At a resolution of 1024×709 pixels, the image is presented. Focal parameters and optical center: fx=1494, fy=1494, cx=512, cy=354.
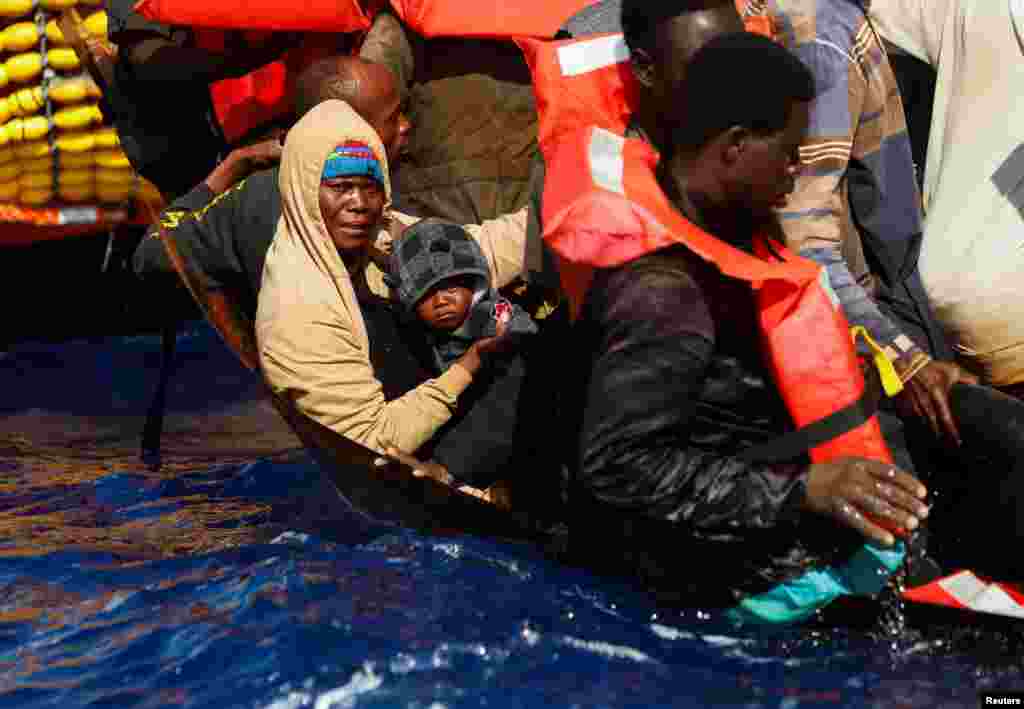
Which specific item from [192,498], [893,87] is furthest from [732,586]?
[192,498]

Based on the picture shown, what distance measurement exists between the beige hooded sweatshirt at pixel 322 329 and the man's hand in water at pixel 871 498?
1425 millimetres

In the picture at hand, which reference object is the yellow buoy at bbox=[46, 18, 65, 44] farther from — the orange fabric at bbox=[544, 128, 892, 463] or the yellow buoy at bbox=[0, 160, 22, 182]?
the orange fabric at bbox=[544, 128, 892, 463]

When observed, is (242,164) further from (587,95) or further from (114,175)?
(114,175)

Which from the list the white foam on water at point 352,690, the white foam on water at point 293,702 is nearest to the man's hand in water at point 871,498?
the white foam on water at point 352,690

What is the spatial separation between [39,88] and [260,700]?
12.8 ft

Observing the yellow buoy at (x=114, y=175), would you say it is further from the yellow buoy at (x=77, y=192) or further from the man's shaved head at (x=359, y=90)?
the man's shaved head at (x=359, y=90)

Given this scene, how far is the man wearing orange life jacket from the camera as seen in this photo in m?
3.06

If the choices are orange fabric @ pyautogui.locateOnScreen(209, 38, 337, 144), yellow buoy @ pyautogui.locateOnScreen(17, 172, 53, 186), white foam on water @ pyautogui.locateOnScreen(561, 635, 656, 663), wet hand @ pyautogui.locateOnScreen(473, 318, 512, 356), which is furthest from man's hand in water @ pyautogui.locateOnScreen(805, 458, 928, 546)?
yellow buoy @ pyautogui.locateOnScreen(17, 172, 53, 186)

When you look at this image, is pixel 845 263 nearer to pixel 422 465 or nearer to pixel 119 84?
pixel 422 465

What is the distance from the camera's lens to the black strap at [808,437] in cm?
332

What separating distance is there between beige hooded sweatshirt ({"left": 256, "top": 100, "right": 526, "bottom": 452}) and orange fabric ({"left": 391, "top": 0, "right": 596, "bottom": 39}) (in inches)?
20.4

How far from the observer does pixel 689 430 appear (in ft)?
10.8

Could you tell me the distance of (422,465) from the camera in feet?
13.5

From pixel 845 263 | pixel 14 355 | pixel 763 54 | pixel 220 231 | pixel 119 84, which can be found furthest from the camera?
pixel 14 355
